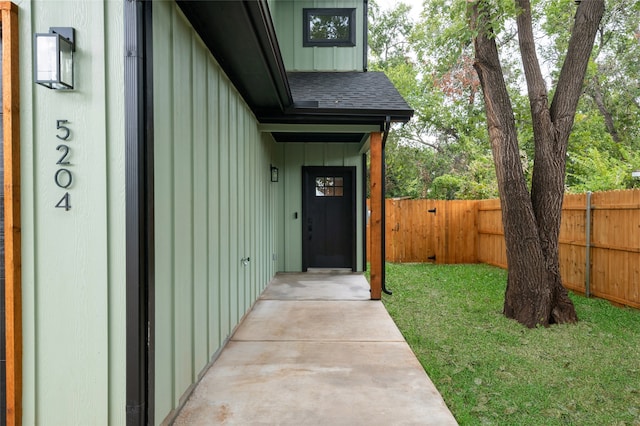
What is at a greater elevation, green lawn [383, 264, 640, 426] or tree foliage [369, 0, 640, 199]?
tree foliage [369, 0, 640, 199]

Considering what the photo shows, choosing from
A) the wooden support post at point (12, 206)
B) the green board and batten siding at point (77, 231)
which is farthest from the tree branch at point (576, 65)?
the wooden support post at point (12, 206)

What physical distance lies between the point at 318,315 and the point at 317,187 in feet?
11.6

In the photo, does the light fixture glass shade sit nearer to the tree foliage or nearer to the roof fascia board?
the roof fascia board

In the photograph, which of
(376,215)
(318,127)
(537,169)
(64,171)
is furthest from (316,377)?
(537,169)

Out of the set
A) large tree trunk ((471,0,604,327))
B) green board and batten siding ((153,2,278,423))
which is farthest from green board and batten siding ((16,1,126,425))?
large tree trunk ((471,0,604,327))

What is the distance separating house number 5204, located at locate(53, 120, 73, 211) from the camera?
1.89 metres

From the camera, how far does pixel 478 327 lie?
4.25m

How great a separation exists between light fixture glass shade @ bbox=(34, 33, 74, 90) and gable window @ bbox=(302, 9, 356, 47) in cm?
582

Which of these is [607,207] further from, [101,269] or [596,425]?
[101,269]

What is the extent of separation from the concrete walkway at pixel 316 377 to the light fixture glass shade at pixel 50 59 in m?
1.98

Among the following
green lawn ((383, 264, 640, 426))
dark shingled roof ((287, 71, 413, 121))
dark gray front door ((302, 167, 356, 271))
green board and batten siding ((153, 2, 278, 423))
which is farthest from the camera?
dark gray front door ((302, 167, 356, 271))

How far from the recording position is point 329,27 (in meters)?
7.08

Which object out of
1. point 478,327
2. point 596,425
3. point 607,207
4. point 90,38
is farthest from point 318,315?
point 607,207

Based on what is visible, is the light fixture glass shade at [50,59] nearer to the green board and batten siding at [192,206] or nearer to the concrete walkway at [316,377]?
the green board and batten siding at [192,206]
